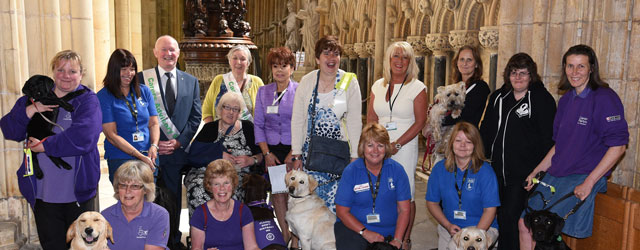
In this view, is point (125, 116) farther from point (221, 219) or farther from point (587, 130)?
point (587, 130)

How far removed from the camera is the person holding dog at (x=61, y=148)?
303cm

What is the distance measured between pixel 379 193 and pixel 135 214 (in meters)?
1.36

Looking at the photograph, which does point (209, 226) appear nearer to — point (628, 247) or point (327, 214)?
point (327, 214)

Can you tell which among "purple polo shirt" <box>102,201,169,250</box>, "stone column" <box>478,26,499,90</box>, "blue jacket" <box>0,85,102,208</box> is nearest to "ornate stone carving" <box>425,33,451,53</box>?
"stone column" <box>478,26,499,90</box>

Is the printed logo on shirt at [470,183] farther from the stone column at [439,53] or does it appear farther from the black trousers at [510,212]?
the stone column at [439,53]

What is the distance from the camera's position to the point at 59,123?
308 centimetres

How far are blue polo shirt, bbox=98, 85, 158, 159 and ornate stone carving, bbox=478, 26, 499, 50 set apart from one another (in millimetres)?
4208

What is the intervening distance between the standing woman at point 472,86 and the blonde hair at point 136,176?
2.01m

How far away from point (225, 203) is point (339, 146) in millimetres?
822

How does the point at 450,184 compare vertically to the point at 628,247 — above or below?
above

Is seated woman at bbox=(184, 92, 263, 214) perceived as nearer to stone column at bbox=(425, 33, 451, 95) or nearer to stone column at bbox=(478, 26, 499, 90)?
stone column at bbox=(478, 26, 499, 90)

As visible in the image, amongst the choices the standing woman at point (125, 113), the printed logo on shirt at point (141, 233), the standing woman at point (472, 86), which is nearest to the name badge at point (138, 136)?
the standing woman at point (125, 113)

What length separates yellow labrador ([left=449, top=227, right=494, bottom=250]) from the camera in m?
2.95

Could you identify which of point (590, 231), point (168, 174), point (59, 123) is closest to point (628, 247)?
point (590, 231)
